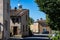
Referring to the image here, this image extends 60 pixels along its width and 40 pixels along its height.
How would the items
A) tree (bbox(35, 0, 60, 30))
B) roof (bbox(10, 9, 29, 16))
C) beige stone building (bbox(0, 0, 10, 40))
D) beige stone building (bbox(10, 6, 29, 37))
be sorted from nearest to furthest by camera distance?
tree (bbox(35, 0, 60, 30)) → beige stone building (bbox(0, 0, 10, 40)) → beige stone building (bbox(10, 6, 29, 37)) → roof (bbox(10, 9, 29, 16))

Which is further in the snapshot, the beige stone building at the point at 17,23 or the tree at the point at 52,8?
the beige stone building at the point at 17,23

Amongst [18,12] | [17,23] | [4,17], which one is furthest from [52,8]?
[18,12]

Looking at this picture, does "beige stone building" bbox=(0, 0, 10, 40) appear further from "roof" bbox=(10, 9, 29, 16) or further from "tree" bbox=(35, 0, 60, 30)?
"tree" bbox=(35, 0, 60, 30)

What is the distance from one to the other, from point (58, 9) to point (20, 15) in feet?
144

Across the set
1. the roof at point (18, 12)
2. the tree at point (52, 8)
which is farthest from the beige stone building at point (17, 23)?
the tree at point (52, 8)

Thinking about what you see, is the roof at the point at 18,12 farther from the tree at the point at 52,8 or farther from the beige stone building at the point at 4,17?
the tree at the point at 52,8

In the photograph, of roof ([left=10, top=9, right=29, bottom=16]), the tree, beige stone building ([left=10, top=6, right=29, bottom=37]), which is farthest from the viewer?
roof ([left=10, top=9, right=29, bottom=16])

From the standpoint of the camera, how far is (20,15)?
62.8 metres

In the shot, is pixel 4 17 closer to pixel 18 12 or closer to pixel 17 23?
pixel 17 23

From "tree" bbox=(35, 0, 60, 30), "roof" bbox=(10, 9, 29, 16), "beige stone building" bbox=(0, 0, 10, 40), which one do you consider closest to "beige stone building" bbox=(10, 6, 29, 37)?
"roof" bbox=(10, 9, 29, 16)

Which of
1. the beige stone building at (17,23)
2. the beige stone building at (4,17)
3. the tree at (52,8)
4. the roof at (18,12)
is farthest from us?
the roof at (18,12)

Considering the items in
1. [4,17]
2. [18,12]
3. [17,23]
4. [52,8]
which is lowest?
[52,8]

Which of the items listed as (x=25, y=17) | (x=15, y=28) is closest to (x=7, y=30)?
(x=15, y=28)

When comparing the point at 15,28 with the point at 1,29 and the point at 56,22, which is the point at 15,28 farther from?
the point at 56,22
